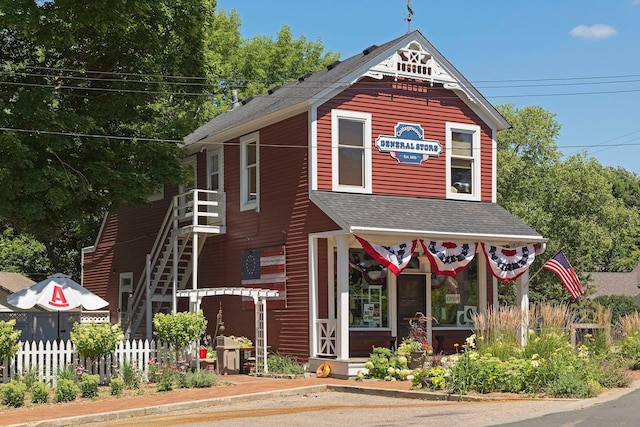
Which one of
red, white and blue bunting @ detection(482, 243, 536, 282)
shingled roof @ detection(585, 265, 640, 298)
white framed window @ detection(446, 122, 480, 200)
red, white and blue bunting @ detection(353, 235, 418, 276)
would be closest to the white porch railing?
red, white and blue bunting @ detection(353, 235, 418, 276)

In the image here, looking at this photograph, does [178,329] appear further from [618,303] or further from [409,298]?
[618,303]

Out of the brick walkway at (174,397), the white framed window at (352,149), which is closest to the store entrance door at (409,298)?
the white framed window at (352,149)

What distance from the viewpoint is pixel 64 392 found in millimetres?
17688

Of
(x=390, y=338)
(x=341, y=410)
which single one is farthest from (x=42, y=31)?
(x=341, y=410)

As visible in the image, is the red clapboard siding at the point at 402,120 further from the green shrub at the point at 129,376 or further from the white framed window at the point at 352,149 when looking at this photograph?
the green shrub at the point at 129,376

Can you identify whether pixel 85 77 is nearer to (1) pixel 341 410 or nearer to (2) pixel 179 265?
(2) pixel 179 265

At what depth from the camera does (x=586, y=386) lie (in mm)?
16344

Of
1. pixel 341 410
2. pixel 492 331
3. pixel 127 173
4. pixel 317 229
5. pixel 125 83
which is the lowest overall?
pixel 341 410

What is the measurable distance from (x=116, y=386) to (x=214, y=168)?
36.5 feet

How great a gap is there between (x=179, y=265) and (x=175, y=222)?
1605 millimetres

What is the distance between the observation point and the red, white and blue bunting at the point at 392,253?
21.6m

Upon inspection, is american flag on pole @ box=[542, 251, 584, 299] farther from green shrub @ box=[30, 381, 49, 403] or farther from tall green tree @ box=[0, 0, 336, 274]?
green shrub @ box=[30, 381, 49, 403]

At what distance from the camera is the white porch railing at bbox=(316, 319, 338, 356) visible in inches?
875

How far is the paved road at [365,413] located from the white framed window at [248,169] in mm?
9432
